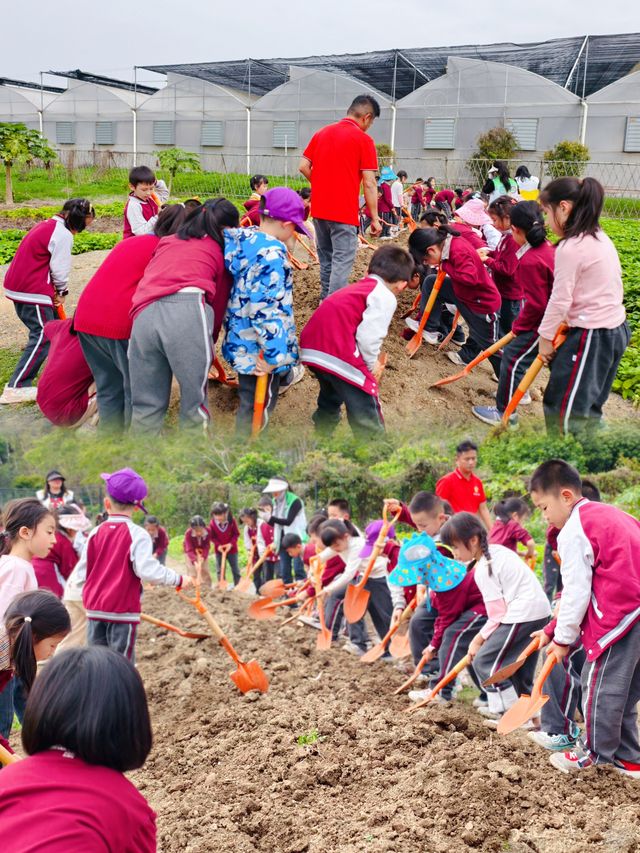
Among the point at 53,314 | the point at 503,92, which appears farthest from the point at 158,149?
the point at 53,314

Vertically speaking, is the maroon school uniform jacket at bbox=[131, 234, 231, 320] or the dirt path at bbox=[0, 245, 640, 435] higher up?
the maroon school uniform jacket at bbox=[131, 234, 231, 320]

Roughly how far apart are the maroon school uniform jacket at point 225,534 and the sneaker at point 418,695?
2922 mm

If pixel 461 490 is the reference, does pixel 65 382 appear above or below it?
above

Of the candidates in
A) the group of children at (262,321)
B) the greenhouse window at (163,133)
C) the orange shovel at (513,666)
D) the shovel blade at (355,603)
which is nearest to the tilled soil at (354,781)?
the orange shovel at (513,666)

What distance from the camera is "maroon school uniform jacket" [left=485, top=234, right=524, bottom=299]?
5.49 metres

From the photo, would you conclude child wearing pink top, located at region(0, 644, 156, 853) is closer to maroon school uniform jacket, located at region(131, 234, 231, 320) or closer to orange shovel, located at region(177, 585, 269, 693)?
maroon school uniform jacket, located at region(131, 234, 231, 320)

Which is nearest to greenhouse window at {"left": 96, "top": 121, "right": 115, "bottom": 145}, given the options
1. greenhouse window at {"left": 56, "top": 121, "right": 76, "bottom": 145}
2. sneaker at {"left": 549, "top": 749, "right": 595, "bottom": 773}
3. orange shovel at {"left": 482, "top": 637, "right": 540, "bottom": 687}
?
greenhouse window at {"left": 56, "top": 121, "right": 76, "bottom": 145}

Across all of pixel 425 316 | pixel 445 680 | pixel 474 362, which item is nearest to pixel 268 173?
pixel 425 316

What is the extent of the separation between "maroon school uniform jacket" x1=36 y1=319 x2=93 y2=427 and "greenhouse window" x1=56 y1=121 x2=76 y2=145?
25.7 metres

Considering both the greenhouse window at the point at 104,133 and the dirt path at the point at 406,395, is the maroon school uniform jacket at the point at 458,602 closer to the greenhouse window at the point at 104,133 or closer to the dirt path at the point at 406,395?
the dirt path at the point at 406,395

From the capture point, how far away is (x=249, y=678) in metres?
4.38

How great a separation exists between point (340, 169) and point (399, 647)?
2.98m

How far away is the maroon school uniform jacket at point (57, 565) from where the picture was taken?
14.5 feet

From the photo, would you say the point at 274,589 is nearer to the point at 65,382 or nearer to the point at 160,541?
the point at 160,541
